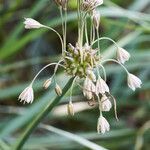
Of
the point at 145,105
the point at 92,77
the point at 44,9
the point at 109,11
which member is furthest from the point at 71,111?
the point at 44,9

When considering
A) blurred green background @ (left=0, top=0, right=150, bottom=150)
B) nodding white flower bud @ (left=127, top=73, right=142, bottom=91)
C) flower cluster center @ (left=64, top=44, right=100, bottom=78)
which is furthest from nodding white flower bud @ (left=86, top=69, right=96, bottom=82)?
blurred green background @ (left=0, top=0, right=150, bottom=150)

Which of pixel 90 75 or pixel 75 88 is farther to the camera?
pixel 75 88

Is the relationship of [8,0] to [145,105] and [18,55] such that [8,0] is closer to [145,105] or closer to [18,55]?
[18,55]

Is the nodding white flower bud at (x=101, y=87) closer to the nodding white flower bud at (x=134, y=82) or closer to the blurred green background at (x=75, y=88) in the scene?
the nodding white flower bud at (x=134, y=82)

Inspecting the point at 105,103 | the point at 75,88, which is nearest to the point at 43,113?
the point at 105,103

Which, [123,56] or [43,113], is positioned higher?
[123,56]

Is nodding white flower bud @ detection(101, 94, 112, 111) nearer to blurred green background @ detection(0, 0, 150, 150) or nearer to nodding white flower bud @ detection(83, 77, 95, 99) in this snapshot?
nodding white flower bud @ detection(83, 77, 95, 99)

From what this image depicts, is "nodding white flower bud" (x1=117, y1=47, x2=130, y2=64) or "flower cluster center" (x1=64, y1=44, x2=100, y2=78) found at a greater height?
"flower cluster center" (x1=64, y1=44, x2=100, y2=78)

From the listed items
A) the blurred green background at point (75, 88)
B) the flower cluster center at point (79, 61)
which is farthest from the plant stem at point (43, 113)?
the blurred green background at point (75, 88)

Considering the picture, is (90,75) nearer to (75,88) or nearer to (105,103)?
(105,103)
